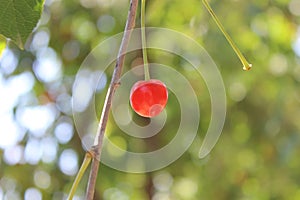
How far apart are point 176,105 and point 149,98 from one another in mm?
1989

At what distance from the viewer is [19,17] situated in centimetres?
119

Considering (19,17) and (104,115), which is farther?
(19,17)

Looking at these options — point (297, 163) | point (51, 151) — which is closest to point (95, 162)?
point (297, 163)

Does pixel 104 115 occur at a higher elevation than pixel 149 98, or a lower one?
higher

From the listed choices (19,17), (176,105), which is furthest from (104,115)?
(176,105)

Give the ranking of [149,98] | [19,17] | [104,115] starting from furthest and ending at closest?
1. [149,98]
2. [19,17]
3. [104,115]

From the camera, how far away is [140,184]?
3.58 metres

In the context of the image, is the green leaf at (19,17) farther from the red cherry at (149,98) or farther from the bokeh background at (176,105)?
the bokeh background at (176,105)

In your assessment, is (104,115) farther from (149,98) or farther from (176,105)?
(176,105)

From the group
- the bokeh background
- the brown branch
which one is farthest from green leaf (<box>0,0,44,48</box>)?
the bokeh background

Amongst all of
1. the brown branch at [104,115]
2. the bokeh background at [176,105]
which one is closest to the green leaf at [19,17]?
the brown branch at [104,115]

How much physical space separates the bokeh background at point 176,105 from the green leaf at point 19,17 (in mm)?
1849

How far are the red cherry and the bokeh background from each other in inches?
66.6

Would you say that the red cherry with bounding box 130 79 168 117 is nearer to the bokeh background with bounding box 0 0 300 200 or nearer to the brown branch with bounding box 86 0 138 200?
the brown branch with bounding box 86 0 138 200
